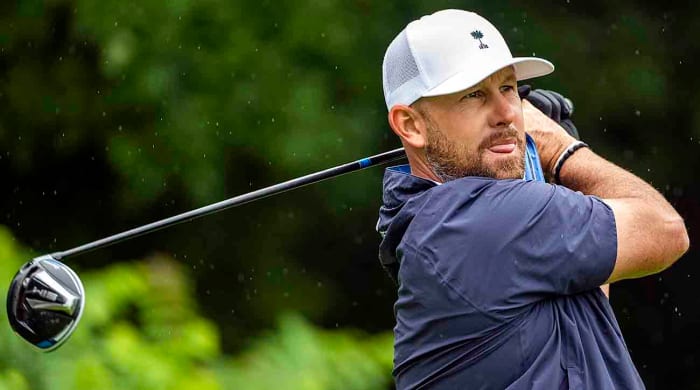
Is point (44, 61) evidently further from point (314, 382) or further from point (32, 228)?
point (314, 382)

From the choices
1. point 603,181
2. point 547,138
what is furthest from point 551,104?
point 603,181

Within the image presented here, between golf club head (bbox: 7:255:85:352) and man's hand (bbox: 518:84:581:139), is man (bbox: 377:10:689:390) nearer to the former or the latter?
man's hand (bbox: 518:84:581:139)

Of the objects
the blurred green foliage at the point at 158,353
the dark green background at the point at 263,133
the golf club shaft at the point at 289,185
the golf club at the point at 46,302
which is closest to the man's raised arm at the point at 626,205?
the golf club shaft at the point at 289,185

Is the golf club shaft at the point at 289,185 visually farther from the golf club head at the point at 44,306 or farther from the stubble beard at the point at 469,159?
the stubble beard at the point at 469,159

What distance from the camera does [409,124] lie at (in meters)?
2.63

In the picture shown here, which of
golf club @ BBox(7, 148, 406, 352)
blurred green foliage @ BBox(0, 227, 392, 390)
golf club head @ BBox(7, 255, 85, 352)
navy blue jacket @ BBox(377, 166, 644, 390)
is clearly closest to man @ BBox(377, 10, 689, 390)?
navy blue jacket @ BBox(377, 166, 644, 390)

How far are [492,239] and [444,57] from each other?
390 millimetres

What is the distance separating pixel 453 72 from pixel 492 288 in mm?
440

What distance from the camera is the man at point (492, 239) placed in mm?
2400

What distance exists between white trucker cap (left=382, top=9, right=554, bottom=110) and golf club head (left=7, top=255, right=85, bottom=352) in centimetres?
105

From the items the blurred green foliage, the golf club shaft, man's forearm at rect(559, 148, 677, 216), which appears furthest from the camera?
the blurred green foliage

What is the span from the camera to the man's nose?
2.54m

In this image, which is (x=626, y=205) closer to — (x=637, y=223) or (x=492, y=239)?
(x=637, y=223)

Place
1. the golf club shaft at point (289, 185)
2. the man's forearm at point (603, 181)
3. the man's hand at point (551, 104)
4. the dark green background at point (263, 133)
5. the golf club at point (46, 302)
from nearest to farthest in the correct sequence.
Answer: the man's forearm at point (603, 181), the man's hand at point (551, 104), the golf club shaft at point (289, 185), the golf club at point (46, 302), the dark green background at point (263, 133)
